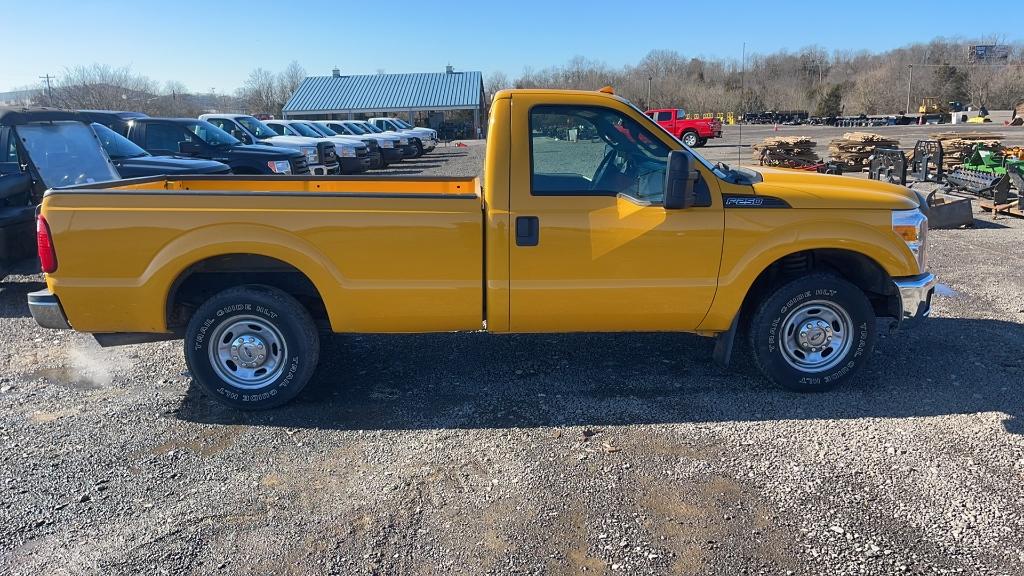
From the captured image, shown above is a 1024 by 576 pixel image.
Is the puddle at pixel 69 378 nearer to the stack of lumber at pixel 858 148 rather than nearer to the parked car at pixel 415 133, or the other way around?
the stack of lumber at pixel 858 148

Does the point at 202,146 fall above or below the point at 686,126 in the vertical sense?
below

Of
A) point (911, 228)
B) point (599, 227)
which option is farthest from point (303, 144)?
point (911, 228)

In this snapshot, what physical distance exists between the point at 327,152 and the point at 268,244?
16.7 meters

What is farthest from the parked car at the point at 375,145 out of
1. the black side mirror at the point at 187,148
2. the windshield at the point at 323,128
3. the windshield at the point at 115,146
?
the windshield at the point at 115,146

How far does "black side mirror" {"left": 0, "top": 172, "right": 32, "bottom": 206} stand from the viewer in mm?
7328

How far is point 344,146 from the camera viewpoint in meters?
22.1

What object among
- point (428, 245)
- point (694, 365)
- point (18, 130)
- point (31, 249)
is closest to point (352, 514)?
point (428, 245)

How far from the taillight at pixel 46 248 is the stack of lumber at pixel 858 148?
21.8 metres

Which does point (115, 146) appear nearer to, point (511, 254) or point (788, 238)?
point (511, 254)

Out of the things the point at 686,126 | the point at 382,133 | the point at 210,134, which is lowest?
the point at 210,134

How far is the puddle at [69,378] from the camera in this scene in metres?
5.24

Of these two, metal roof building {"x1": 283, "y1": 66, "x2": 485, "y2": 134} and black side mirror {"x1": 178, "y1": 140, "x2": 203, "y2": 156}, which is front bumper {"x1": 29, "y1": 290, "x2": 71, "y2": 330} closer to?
black side mirror {"x1": 178, "y1": 140, "x2": 203, "y2": 156}

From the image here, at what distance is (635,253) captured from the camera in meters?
4.46

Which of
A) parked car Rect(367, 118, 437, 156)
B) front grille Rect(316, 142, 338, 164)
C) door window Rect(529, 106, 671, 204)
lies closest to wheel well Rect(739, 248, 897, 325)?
door window Rect(529, 106, 671, 204)
